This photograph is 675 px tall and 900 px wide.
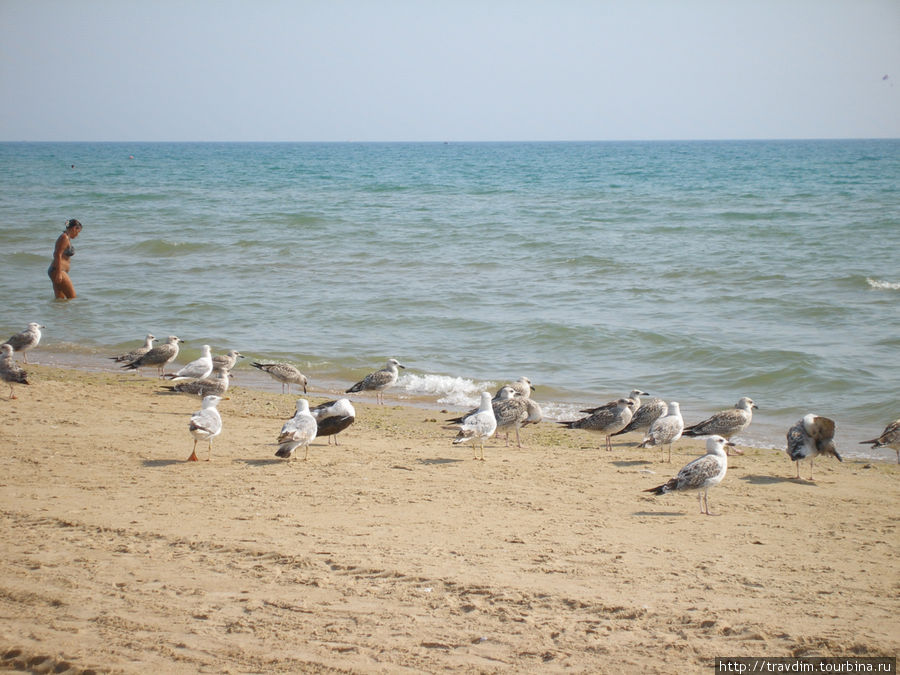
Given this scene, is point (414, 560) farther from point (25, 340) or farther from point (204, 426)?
point (25, 340)

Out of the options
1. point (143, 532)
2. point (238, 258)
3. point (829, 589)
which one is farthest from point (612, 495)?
point (238, 258)

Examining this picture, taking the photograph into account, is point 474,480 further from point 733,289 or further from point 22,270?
point 22,270

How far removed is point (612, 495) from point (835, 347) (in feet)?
27.9

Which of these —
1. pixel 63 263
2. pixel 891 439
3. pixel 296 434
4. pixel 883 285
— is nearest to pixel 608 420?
pixel 891 439

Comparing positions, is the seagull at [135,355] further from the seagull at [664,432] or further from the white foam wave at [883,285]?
the white foam wave at [883,285]

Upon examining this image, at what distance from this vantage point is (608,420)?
986 cm

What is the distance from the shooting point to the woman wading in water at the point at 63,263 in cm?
1794

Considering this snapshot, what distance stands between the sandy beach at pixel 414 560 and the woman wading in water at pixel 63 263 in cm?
1005

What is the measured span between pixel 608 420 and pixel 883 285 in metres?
12.0

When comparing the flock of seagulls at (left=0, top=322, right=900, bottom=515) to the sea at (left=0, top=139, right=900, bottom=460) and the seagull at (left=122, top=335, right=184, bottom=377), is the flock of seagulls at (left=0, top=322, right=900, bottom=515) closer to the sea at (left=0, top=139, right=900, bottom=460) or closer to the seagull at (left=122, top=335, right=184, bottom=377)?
the seagull at (left=122, top=335, right=184, bottom=377)

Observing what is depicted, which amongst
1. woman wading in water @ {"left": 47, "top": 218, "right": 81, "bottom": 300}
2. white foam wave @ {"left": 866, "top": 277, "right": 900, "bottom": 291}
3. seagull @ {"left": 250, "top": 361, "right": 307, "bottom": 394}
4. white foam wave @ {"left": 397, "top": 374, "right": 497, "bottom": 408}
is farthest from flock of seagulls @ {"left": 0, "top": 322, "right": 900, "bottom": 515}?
white foam wave @ {"left": 866, "top": 277, "right": 900, "bottom": 291}

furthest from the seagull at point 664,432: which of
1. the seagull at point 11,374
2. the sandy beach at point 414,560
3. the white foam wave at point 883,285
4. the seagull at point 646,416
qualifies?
the white foam wave at point 883,285

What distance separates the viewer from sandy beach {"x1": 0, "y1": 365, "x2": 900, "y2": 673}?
4.55 m

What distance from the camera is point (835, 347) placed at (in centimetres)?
1420
